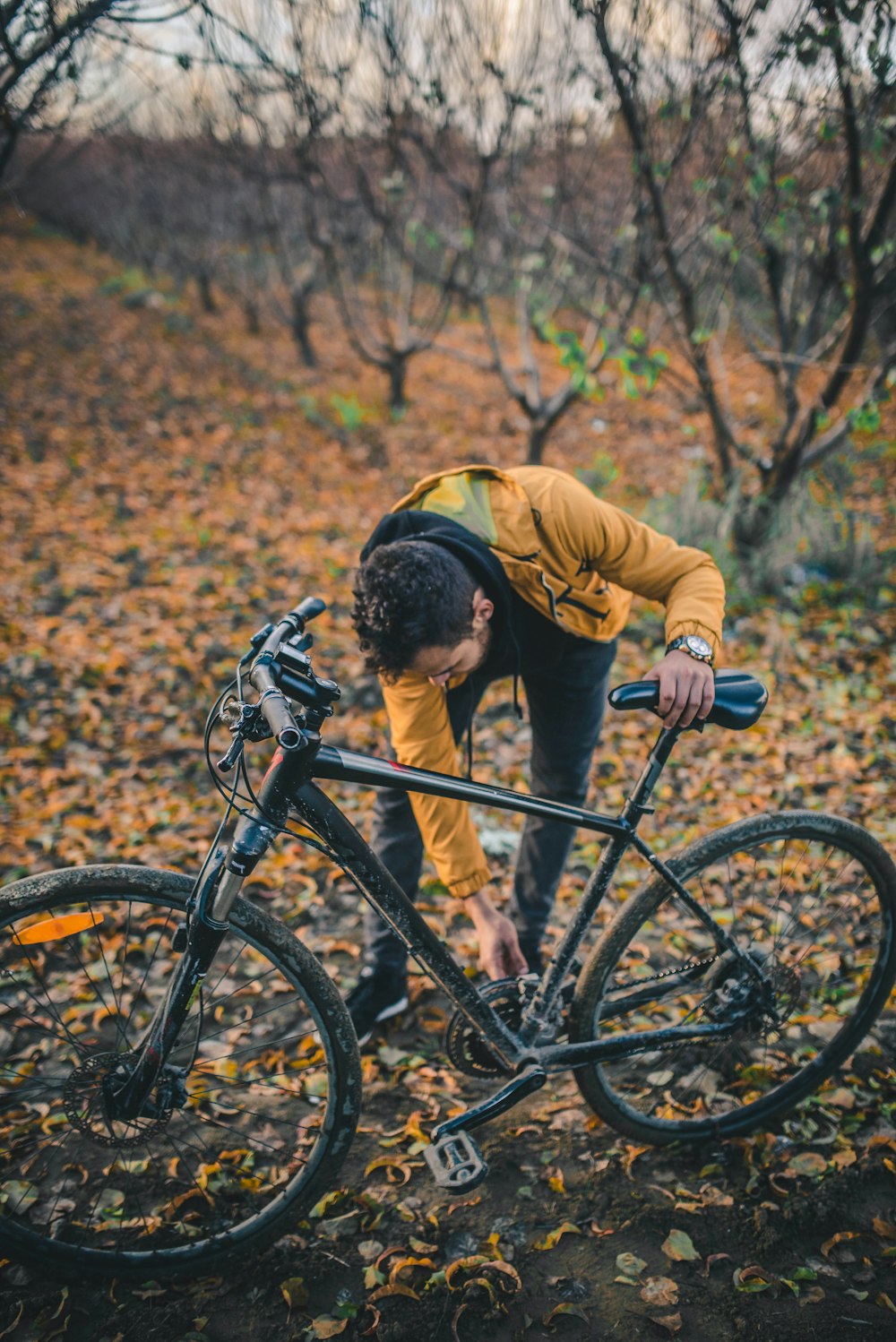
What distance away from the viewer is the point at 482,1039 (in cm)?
208

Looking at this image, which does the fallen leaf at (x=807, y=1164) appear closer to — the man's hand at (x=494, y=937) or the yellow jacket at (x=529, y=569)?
the man's hand at (x=494, y=937)

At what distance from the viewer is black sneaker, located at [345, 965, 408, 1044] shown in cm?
256

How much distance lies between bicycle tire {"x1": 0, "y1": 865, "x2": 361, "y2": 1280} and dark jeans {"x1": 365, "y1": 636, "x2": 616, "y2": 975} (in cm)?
51

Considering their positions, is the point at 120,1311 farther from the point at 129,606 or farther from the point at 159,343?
the point at 159,343

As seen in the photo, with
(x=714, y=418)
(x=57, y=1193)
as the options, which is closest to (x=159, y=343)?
(x=714, y=418)

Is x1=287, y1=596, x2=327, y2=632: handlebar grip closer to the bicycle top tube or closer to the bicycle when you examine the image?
the bicycle

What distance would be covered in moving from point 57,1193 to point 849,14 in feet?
17.3

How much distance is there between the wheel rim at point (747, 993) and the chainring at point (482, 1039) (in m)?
0.22

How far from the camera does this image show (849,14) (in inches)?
124

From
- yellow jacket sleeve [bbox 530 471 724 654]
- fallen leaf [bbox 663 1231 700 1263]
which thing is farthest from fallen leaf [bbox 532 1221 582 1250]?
yellow jacket sleeve [bbox 530 471 724 654]

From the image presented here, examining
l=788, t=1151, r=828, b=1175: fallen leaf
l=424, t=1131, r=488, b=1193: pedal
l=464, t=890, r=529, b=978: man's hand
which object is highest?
l=464, t=890, r=529, b=978: man's hand

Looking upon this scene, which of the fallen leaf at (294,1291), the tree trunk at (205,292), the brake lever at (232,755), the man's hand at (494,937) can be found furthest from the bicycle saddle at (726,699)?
the tree trunk at (205,292)

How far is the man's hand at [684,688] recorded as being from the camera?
180cm

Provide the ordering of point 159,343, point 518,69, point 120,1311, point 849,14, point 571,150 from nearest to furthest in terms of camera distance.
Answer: point 120,1311, point 849,14, point 518,69, point 571,150, point 159,343
